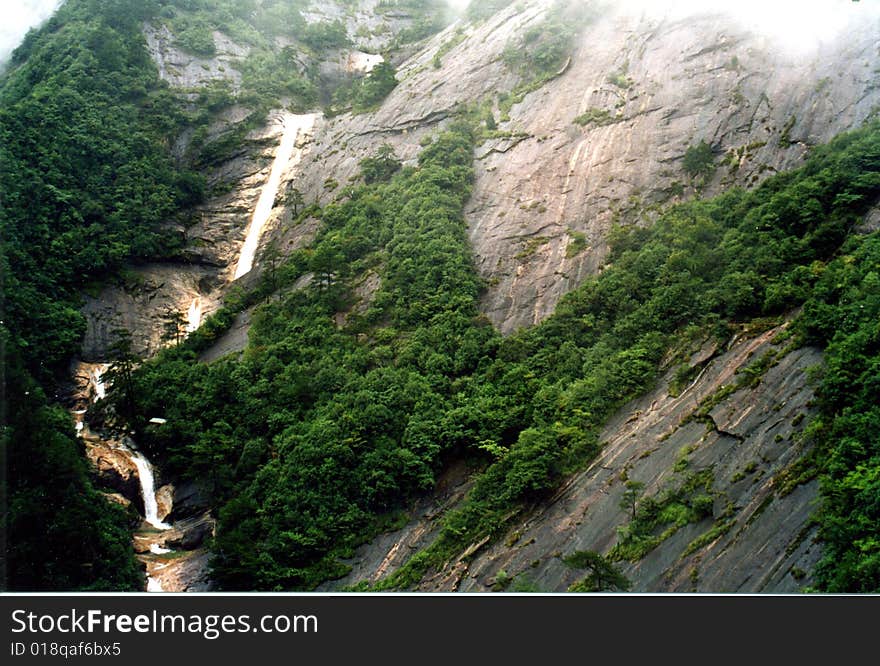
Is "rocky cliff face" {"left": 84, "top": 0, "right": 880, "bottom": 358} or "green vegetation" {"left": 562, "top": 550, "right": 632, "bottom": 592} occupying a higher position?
"rocky cliff face" {"left": 84, "top": 0, "right": 880, "bottom": 358}

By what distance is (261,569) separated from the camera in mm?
31844

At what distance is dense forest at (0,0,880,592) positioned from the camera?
29156 millimetres

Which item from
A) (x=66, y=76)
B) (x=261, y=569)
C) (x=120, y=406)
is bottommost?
(x=261, y=569)

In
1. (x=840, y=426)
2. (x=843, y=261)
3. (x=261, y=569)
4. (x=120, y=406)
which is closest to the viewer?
(x=840, y=426)

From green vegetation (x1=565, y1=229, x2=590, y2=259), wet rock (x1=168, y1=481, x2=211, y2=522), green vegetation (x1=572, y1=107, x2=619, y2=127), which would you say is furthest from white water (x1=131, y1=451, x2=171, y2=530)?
green vegetation (x1=572, y1=107, x2=619, y2=127)

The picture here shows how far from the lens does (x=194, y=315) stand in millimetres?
54344

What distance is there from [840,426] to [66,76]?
60221mm

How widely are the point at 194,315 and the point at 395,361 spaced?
65.0 ft

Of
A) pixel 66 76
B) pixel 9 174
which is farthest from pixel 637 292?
pixel 66 76

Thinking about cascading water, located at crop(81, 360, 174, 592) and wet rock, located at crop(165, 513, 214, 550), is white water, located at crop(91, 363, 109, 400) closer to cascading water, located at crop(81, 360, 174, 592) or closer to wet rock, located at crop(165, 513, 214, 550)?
cascading water, located at crop(81, 360, 174, 592)

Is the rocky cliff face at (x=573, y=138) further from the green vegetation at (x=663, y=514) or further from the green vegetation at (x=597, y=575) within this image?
the green vegetation at (x=597, y=575)

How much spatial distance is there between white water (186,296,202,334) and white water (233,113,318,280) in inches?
124

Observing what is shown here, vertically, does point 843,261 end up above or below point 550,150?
below
